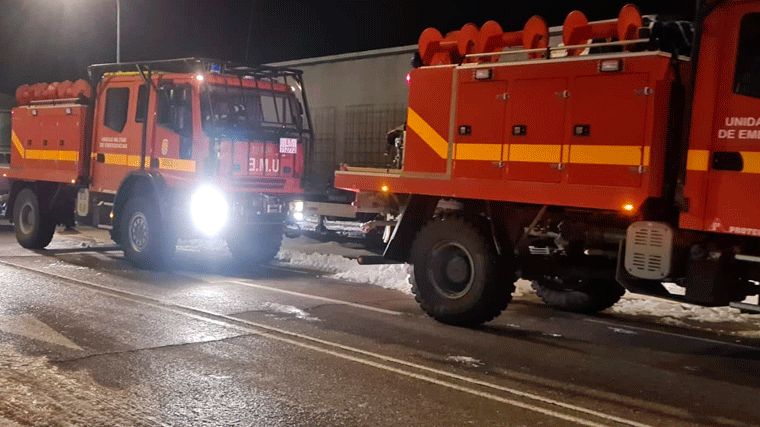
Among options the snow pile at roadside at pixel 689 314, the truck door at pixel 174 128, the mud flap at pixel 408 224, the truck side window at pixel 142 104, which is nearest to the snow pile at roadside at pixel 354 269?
the mud flap at pixel 408 224

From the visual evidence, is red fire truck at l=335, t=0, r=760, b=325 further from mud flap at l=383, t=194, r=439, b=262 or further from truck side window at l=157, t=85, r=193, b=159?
truck side window at l=157, t=85, r=193, b=159

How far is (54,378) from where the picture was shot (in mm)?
6141

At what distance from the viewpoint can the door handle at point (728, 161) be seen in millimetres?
7066

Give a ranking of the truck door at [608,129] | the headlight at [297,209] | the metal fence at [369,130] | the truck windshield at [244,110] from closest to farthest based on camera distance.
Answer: the truck door at [608,129]
the truck windshield at [244,110]
the headlight at [297,209]
the metal fence at [369,130]

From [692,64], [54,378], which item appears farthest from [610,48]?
[54,378]

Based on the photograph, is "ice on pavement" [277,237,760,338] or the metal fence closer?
"ice on pavement" [277,237,760,338]

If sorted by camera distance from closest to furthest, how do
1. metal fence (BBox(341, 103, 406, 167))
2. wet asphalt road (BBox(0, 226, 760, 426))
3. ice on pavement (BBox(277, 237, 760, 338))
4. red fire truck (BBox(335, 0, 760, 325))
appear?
wet asphalt road (BBox(0, 226, 760, 426)) < red fire truck (BBox(335, 0, 760, 325)) < ice on pavement (BBox(277, 237, 760, 338)) < metal fence (BBox(341, 103, 406, 167))

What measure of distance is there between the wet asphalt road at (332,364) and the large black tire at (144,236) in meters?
1.64

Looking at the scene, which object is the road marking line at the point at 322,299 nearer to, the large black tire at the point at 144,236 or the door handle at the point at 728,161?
the large black tire at the point at 144,236

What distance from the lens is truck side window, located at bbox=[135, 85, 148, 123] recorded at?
12.9 metres

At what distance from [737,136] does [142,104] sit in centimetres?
903

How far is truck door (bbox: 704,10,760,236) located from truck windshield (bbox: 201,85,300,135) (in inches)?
282

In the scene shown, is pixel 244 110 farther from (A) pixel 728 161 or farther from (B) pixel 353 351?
(A) pixel 728 161

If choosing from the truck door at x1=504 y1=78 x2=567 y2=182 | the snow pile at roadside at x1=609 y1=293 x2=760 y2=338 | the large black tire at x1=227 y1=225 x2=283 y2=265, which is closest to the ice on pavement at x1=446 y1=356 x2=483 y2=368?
the truck door at x1=504 y1=78 x2=567 y2=182
